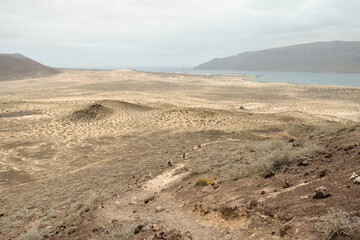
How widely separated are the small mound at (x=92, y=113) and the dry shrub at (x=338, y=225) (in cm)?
2559

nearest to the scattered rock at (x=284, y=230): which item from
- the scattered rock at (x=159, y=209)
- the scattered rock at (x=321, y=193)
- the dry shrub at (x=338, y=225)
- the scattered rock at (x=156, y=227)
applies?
the dry shrub at (x=338, y=225)

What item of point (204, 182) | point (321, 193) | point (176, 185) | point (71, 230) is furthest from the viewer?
point (176, 185)

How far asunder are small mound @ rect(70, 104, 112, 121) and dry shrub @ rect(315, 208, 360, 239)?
2559cm

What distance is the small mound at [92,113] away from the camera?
89.0 ft

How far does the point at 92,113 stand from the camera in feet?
92.4

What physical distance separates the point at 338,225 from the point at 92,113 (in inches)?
1061

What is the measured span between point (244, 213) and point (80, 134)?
63.2ft

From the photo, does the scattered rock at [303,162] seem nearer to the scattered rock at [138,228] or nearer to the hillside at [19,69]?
the scattered rock at [138,228]

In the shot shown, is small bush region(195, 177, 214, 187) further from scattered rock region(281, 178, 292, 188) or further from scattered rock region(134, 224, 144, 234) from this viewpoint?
scattered rock region(134, 224, 144, 234)

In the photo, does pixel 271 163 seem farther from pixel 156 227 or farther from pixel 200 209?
pixel 156 227


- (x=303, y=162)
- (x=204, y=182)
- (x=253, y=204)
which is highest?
(x=303, y=162)

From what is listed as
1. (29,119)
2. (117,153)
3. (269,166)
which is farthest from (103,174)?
(29,119)

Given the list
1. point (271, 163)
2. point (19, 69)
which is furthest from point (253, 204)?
point (19, 69)

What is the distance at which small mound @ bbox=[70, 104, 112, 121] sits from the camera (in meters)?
27.1
